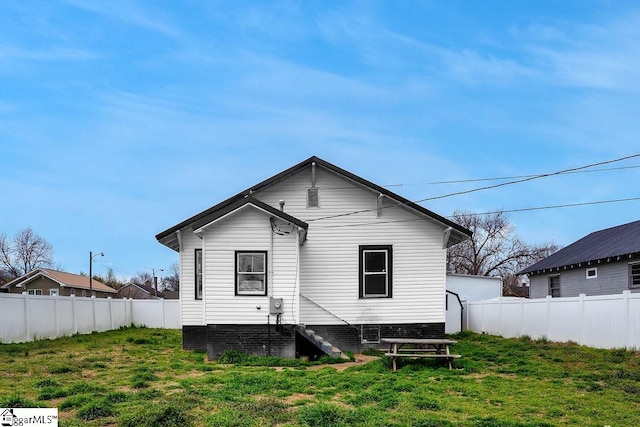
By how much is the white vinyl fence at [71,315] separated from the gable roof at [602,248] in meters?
19.8

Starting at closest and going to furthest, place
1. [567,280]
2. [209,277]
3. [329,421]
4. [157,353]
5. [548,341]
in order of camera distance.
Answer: [329,421]
[209,277]
[157,353]
[548,341]
[567,280]

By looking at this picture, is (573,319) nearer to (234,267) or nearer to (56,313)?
(234,267)

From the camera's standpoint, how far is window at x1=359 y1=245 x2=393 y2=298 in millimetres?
18484

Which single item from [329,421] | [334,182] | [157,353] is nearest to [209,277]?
[157,353]

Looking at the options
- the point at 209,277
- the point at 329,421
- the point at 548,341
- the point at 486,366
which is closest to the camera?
the point at 329,421

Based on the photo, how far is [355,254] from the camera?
60.9 feet

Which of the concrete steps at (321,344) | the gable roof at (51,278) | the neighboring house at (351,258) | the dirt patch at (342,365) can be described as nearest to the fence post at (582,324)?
the neighboring house at (351,258)

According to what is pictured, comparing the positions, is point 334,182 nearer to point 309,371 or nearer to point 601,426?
point 309,371

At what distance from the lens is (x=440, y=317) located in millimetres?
18531

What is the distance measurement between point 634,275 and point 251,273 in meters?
15.8

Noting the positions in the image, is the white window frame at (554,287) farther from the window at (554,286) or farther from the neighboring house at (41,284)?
the neighboring house at (41,284)

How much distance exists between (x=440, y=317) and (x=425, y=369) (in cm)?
507

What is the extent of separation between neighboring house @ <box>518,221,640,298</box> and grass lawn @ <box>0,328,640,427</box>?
26.4 feet

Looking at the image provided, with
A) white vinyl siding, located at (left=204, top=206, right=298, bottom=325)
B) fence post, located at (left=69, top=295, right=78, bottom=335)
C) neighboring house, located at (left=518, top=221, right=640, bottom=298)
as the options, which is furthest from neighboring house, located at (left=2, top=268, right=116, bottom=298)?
white vinyl siding, located at (left=204, top=206, right=298, bottom=325)
